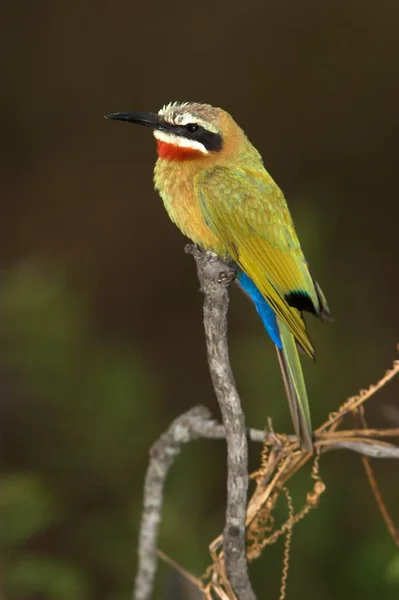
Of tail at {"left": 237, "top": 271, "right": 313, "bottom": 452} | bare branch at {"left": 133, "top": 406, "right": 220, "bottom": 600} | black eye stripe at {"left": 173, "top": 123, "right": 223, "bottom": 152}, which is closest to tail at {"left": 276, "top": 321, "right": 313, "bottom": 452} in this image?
tail at {"left": 237, "top": 271, "right": 313, "bottom": 452}

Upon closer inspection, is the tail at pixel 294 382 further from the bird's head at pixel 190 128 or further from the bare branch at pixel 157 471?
the bird's head at pixel 190 128

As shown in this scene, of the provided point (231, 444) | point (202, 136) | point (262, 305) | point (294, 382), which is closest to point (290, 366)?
point (294, 382)

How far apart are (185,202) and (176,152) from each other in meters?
0.08

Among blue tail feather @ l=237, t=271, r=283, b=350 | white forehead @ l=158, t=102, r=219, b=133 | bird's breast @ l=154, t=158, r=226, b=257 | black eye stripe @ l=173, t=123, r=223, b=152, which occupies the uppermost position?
white forehead @ l=158, t=102, r=219, b=133

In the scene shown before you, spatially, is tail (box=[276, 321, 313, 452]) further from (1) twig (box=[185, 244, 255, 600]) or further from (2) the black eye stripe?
(2) the black eye stripe

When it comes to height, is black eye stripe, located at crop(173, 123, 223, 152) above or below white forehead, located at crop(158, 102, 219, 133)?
below

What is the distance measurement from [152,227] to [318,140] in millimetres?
744

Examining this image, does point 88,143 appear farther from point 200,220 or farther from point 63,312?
point 200,220

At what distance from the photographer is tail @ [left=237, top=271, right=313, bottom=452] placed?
119cm

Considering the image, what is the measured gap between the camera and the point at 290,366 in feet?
4.33

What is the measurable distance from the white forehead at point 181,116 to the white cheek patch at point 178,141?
0.02 meters

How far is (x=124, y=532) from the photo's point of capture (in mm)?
1739

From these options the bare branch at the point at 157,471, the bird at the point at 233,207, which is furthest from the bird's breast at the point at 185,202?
the bare branch at the point at 157,471

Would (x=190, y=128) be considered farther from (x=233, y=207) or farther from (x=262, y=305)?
(x=262, y=305)
